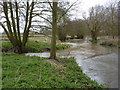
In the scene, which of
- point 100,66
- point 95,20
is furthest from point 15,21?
point 95,20

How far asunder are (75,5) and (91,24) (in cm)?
2137

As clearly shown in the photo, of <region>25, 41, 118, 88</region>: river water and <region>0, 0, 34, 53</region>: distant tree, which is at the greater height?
<region>0, 0, 34, 53</region>: distant tree

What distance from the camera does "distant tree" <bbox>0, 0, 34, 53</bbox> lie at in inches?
354

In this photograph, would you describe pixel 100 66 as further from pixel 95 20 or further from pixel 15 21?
pixel 95 20

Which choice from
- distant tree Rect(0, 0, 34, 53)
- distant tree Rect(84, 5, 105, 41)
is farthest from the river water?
distant tree Rect(84, 5, 105, 41)

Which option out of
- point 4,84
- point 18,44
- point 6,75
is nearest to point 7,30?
point 18,44

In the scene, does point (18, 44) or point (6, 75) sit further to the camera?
point (18, 44)

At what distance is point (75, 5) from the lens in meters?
6.77

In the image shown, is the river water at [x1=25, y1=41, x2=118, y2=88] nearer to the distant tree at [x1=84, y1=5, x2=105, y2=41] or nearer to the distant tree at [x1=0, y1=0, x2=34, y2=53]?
the distant tree at [x1=0, y1=0, x2=34, y2=53]

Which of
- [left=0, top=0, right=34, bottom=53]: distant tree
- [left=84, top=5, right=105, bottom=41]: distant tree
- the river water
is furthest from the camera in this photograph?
[left=84, top=5, right=105, bottom=41]: distant tree

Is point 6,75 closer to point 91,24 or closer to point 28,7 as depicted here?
point 28,7

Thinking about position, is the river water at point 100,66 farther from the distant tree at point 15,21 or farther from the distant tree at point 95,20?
the distant tree at point 95,20

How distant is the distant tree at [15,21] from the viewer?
29.5 feet

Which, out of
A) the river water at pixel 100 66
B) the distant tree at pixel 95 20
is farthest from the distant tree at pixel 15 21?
the distant tree at pixel 95 20
